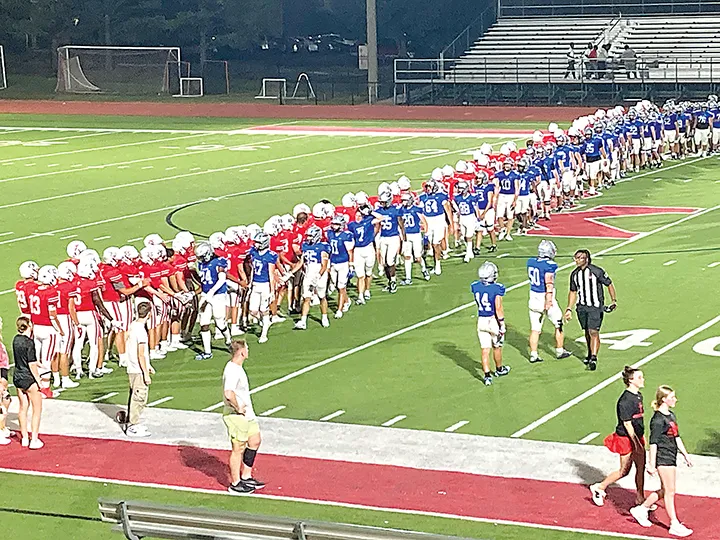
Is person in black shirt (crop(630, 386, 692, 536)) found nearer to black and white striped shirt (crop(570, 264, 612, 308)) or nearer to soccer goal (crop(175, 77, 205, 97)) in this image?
black and white striped shirt (crop(570, 264, 612, 308))

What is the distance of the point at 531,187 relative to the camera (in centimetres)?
2416

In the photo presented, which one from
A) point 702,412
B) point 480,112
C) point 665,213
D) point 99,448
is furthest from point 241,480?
point 480,112

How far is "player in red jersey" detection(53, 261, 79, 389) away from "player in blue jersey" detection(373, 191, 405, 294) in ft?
18.6

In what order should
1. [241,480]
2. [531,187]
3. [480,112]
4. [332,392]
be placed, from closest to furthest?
1. [241,480]
2. [332,392]
3. [531,187]
4. [480,112]

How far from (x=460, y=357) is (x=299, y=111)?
1528 inches

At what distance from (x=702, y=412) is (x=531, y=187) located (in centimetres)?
1083

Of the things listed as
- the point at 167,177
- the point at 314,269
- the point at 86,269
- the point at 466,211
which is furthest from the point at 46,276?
the point at 167,177

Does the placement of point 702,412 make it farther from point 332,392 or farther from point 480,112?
point 480,112

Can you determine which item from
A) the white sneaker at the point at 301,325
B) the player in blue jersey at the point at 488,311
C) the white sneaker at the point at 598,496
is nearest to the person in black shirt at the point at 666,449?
the white sneaker at the point at 598,496

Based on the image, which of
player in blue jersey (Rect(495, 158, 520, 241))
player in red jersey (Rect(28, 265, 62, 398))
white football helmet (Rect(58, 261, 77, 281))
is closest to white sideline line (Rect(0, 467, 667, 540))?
player in red jersey (Rect(28, 265, 62, 398))

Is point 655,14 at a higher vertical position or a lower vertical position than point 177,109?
higher

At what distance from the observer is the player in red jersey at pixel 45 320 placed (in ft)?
48.6

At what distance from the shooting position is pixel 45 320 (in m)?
14.9

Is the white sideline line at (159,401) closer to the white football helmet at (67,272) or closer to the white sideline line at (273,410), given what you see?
the white sideline line at (273,410)
